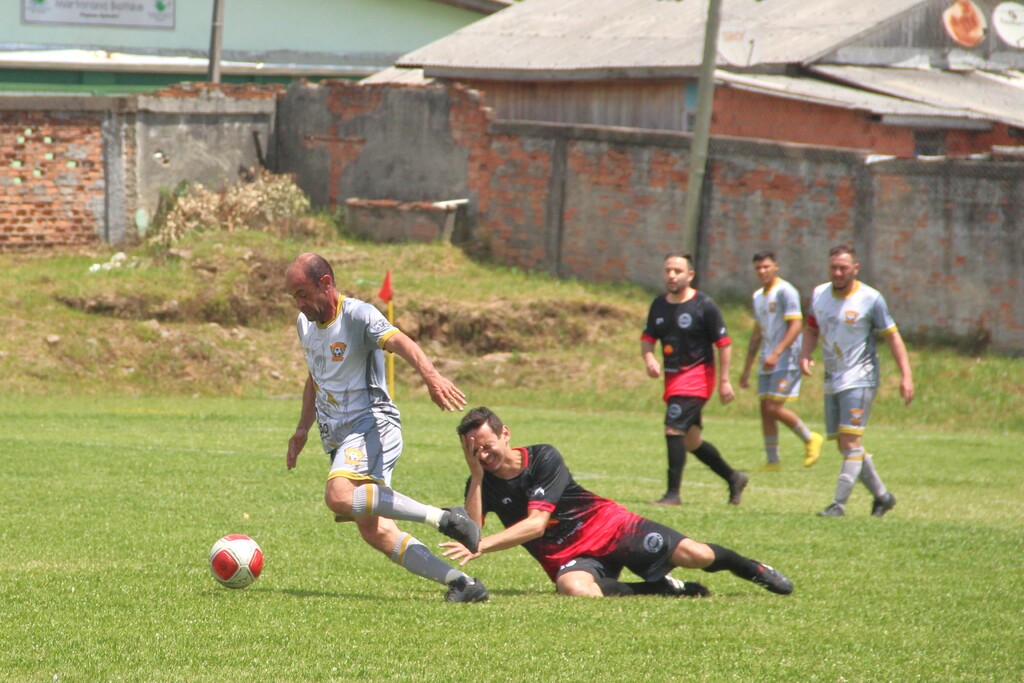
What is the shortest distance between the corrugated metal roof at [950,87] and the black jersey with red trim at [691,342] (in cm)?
1393

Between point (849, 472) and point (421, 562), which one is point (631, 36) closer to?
point (849, 472)

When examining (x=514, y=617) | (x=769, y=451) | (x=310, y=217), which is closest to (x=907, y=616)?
(x=514, y=617)

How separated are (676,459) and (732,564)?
381cm

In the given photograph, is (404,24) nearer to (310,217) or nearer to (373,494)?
(310,217)

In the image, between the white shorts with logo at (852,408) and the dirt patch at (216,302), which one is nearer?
the white shorts with logo at (852,408)

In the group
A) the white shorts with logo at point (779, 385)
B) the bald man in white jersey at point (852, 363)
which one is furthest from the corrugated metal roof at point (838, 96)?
the bald man in white jersey at point (852, 363)

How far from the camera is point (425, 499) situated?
38.4 feet

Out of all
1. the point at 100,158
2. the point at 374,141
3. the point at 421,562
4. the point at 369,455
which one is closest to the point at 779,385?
the point at 421,562

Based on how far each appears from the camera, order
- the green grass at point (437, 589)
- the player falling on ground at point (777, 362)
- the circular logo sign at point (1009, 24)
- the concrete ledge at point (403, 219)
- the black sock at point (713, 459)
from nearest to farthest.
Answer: the green grass at point (437, 589) < the black sock at point (713, 459) < the player falling on ground at point (777, 362) < the concrete ledge at point (403, 219) < the circular logo sign at point (1009, 24)

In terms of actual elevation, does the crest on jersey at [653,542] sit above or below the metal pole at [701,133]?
below

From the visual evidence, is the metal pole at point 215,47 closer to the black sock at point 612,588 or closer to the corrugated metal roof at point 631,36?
the corrugated metal roof at point 631,36

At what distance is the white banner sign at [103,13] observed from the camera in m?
33.2

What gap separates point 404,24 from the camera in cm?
3728

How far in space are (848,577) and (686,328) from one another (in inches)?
142
